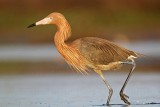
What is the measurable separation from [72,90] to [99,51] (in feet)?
4.57

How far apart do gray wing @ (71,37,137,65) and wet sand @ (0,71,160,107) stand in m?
0.75

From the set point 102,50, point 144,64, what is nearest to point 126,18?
point 144,64

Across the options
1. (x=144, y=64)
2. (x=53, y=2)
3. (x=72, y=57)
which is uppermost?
(x=72, y=57)

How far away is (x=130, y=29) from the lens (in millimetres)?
30562

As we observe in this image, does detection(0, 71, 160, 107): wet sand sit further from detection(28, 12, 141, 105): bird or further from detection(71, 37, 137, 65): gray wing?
detection(71, 37, 137, 65): gray wing

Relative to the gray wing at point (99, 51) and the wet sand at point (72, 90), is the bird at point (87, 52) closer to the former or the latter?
the gray wing at point (99, 51)

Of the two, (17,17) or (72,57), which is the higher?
(72,57)

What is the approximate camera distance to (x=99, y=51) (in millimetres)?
13391

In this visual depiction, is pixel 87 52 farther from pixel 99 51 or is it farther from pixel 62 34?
pixel 62 34

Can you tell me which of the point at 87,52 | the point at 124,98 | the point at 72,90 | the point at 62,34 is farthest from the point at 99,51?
the point at 72,90

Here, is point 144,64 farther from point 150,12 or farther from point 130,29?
point 150,12

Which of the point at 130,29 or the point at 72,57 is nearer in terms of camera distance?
the point at 72,57

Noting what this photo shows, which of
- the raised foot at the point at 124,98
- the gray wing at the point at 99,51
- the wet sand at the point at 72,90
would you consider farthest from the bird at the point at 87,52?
the wet sand at the point at 72,90

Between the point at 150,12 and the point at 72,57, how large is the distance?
A: 22230mm
